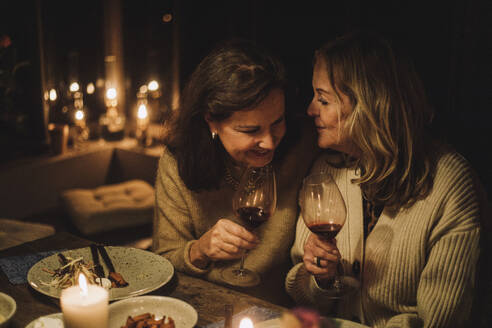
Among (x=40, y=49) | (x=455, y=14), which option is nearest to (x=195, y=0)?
(x=40, y=49)

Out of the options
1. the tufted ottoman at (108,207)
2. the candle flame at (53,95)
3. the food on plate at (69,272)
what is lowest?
the tufted ottoman at (108,207)

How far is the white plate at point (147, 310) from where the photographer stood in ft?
4.03

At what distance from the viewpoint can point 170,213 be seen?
1890 mm

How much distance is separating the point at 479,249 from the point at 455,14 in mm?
1790

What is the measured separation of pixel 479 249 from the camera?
1.54m

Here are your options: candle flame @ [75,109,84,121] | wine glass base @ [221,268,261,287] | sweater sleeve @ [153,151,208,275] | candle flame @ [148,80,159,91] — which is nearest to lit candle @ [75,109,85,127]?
candle flame @ [75,109,84,121]

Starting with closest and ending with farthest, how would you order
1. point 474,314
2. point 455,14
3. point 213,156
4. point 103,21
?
point 474,314 < point 213,156 < point 455,14 < point 103,21

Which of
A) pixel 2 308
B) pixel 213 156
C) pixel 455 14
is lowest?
pixel 2 308

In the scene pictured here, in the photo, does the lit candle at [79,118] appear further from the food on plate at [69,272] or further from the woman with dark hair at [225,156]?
the food on plate at [69,272]

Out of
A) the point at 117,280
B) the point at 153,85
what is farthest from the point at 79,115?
the point at 117,280

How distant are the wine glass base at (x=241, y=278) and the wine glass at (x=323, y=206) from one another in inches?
9.6

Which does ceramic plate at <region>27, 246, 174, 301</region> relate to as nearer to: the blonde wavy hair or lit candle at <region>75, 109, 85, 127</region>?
the blonde wavy hair

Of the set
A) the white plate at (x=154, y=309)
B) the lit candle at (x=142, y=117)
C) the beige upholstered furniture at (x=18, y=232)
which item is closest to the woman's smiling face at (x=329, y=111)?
the white plate at (x=154, y=309)

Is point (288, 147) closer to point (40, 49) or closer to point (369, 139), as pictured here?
point (369, 139)
